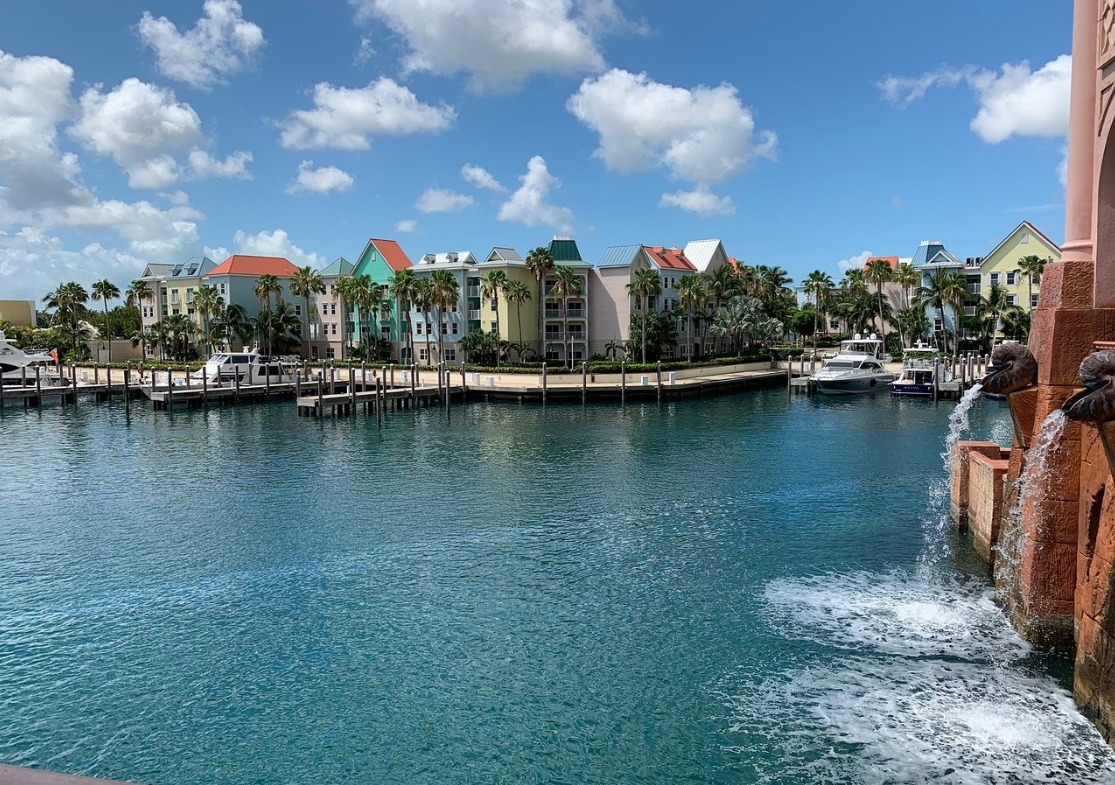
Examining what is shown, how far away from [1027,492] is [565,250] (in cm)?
7001

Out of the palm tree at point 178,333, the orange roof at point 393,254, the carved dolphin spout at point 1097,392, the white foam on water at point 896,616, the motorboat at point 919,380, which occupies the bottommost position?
the white foam on water at point 896,616

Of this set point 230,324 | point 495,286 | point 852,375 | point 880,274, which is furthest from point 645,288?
point 230,324

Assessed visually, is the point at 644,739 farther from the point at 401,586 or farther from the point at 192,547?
the point at 192,547

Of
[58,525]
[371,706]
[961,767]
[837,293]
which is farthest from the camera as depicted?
[837,293]

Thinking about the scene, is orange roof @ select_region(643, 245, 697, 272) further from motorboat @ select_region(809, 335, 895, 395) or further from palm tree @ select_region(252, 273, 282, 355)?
palm tree @ select_region(252, 273, 282, 355)

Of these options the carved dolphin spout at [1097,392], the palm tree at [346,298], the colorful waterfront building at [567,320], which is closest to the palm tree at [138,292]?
the palm tree at [346,298]

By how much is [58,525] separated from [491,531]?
13.9 m

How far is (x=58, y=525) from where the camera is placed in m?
25.6

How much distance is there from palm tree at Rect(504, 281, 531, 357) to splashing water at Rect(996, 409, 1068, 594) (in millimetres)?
60045

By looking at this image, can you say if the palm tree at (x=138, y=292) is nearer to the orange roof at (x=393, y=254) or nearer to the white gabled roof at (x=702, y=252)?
the orange roof at (x=393, y=254)

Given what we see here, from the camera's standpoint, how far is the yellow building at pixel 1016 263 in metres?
80.9

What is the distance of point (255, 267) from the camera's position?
303 ft

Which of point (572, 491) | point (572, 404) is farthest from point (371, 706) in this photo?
point (572, 404)

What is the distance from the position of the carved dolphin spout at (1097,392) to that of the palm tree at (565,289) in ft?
208
